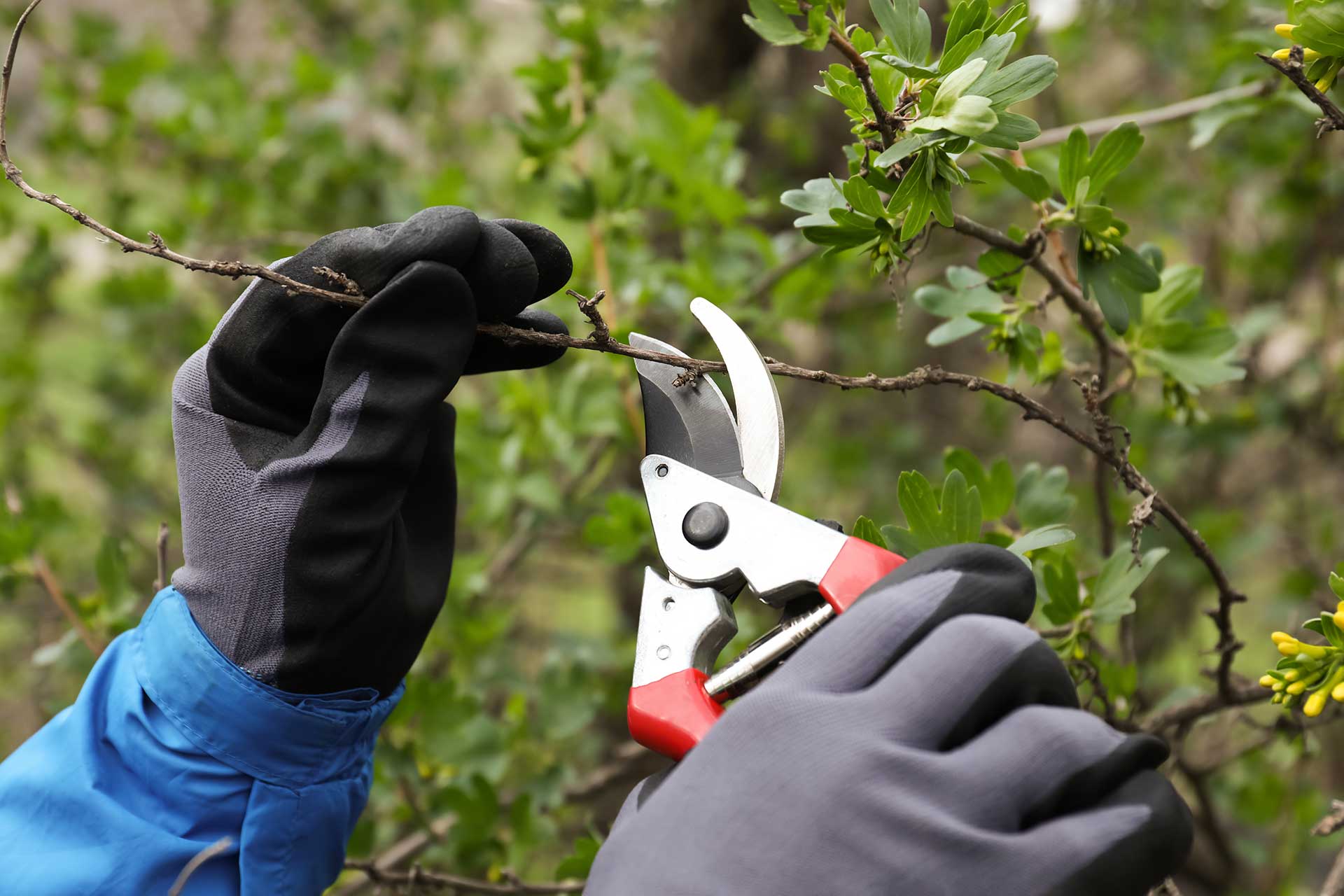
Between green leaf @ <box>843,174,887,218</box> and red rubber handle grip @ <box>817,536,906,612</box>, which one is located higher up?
green leaf @ <box>843,174,887,218</box>

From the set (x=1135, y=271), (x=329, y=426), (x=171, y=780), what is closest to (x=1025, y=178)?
(x=1135, y=271)

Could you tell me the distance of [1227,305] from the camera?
9.57ft

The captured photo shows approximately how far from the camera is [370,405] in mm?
1106

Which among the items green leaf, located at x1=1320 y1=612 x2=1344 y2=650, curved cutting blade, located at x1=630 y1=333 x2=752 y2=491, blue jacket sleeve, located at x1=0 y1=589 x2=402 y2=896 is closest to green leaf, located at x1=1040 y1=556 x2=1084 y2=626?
green leaf, located at x1=1320 y1=612 x2=1344 y2=650

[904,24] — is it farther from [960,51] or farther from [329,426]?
[329,426]

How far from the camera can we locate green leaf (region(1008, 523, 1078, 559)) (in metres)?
1.11

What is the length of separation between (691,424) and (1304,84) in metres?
0.70

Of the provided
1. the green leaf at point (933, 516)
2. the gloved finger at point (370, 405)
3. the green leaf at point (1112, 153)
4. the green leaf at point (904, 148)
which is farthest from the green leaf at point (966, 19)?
the gloved finger at point (370, 405)

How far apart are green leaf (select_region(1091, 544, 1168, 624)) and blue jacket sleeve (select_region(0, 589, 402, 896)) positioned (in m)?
0.90

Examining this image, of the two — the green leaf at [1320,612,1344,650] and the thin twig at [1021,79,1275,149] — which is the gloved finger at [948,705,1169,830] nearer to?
the green leaf at [1320,612,1344,650]

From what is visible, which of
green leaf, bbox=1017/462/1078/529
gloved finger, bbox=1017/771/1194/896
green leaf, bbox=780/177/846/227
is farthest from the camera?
green leaf, bbox=1017/462/1078/529

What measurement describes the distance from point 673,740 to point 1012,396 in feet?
1.70

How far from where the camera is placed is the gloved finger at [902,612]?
0.90 meters

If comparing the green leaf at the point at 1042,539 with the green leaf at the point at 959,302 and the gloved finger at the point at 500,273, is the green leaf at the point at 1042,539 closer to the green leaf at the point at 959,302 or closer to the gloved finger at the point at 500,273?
the green leaf at the point at 959,302
